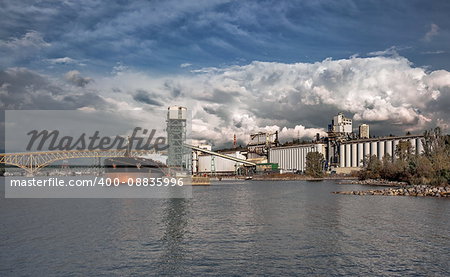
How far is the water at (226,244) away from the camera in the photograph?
68.4 feet

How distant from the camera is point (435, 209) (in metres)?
47.0

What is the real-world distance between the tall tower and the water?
95480 mm

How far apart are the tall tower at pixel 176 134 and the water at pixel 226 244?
313 ft

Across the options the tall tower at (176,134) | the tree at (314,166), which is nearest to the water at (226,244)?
the tall tower at (176,134)

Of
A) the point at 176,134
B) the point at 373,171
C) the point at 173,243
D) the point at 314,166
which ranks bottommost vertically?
the point at 173,243

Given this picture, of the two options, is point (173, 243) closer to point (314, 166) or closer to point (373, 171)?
point (373, 171)

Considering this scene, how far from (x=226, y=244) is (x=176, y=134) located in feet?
379

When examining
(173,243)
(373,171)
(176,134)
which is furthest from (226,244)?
(373,171)

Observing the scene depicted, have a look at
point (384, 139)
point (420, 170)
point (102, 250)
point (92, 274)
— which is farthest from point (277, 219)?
point (384, 139)

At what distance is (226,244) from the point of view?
26.6m

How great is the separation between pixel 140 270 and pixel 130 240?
313 inches

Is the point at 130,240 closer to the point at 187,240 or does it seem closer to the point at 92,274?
the point at 187,240

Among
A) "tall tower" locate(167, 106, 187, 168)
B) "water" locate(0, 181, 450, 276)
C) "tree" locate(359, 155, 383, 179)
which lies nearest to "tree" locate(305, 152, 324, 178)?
"tree" locate(359, 155, 383, 179)

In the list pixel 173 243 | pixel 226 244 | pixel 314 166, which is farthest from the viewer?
pixel 314 166
